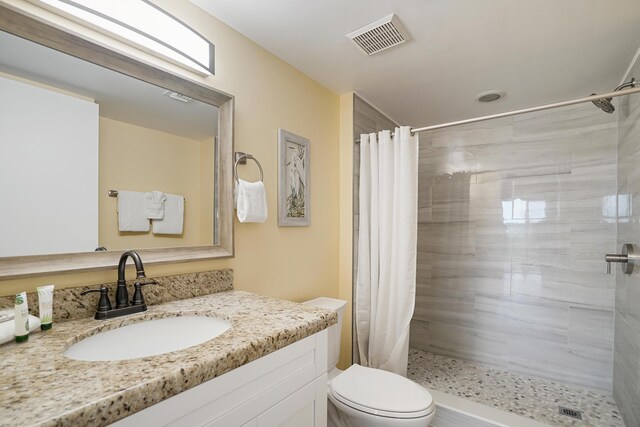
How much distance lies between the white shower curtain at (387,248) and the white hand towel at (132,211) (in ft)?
4.75

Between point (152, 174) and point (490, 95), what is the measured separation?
2359 millimetres

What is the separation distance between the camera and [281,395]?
907 mm

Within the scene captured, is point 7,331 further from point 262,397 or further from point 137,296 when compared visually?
point 262,397

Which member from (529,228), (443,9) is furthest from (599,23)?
(529,228)

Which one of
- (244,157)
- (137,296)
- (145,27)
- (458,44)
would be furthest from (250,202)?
(458,44)

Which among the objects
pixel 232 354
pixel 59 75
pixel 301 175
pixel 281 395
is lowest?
pixel 281 395

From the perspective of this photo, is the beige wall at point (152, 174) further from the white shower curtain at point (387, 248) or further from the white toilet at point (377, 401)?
the white shower curtain at point (387, 248)

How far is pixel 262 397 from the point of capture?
85 cm

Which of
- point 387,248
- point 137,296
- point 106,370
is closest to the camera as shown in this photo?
point 106,370

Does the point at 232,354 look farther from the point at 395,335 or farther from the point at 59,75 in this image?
the point at 395,335

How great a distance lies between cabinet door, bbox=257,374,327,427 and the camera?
87cm

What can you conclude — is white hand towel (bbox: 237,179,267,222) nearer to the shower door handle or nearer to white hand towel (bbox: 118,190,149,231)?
white hand towel (bbox: 118,190,149,231)

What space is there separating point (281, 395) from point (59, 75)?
4.13ft

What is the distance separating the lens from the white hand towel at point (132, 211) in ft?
3.79
